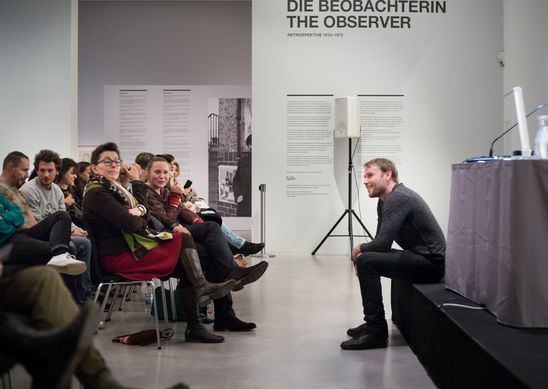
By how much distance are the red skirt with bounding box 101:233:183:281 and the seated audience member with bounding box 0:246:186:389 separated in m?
1.89

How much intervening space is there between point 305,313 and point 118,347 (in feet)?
5.28

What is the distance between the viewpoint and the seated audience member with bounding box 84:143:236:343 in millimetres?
4180

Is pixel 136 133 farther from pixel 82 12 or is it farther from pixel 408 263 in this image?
pixel 408 263

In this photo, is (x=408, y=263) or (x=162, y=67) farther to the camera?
(x=162, y=67)

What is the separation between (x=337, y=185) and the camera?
31.7ft

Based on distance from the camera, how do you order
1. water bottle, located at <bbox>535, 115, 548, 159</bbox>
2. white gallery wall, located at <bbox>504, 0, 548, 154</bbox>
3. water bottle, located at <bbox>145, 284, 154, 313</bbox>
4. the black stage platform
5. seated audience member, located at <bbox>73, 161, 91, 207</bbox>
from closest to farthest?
the black stage platform → water bottle, located at <bbox>535, 115, 548, 159</bbox> → water bottle, located at <bbox>145, 284, 154, 313</bbox> → seated audience member, located at <bbox>73, 161, 91, 207</bbox> → white gallery wall, located at <bbox>504, 0, 548, 154</bbox>

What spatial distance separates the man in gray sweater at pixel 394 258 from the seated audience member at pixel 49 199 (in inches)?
83.0

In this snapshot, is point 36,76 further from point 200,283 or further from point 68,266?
point 200,283

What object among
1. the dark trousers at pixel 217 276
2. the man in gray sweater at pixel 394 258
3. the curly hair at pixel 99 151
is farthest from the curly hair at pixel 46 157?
the man in gray sweater at pixel 394 258

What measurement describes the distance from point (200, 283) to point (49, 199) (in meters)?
1.76

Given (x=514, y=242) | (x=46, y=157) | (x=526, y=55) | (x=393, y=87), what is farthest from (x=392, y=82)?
(x=514, y=242)

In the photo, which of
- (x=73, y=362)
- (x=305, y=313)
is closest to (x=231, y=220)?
(x=305, y=313)

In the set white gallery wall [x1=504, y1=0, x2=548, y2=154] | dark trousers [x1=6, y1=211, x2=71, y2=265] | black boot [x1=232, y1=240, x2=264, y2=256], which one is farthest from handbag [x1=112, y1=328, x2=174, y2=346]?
white gallery wall [x1=504, y1=0, x2=548, y2=154]

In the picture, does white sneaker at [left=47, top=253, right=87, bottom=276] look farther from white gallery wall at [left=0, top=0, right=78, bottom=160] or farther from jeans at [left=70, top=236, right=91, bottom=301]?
white gallery wall at [left=0, top=0, right=78, bottom=160]
